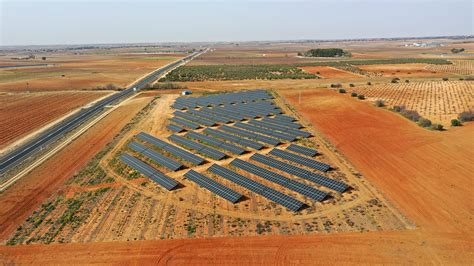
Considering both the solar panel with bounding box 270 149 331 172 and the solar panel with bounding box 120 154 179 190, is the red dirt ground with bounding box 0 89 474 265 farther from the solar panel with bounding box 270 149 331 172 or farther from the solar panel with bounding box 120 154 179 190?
the solar panel with bounding box 120 154 179 190

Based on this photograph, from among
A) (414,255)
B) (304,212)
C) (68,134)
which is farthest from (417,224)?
(68,134)

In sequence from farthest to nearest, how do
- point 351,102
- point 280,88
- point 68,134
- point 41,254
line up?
point 280,88 < point 351,102 < point 68,134 < point 41,254

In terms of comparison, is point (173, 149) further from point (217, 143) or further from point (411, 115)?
point (411, 115)

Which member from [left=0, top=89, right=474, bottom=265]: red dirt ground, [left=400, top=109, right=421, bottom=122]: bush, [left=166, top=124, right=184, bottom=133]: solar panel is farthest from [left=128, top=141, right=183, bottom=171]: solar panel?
[left=400, top=109, right=421, bottom=122]: bush

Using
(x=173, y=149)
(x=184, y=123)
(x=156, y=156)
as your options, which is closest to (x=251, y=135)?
(x=173, y=149)

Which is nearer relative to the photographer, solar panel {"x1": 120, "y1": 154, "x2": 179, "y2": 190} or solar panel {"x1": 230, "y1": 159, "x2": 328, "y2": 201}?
solar panel {"x1": 230, "y1": 159, "x2": 328, "y2": 201}

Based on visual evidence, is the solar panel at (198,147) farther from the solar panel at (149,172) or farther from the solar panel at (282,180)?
the solar panel at (149,172)

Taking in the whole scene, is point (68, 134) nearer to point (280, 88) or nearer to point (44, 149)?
point (44, 149)
